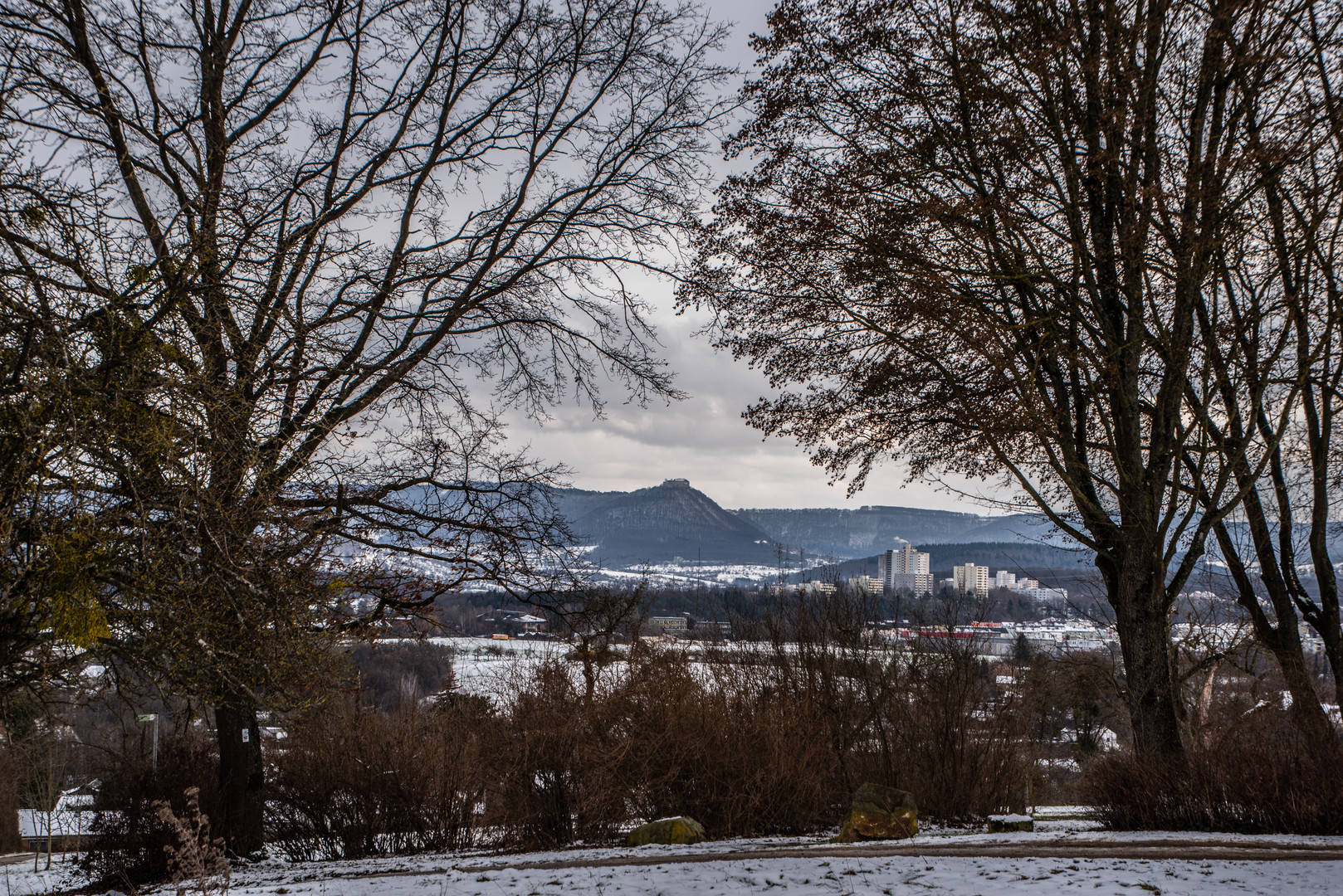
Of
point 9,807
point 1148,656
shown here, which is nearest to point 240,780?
point 1148,656

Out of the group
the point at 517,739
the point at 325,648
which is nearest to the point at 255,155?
the point at 325,648

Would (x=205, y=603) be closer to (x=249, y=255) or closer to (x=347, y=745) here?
(x=249, y=255)

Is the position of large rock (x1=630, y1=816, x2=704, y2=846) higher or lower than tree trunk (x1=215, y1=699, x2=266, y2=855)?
lower

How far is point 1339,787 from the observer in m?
8.80

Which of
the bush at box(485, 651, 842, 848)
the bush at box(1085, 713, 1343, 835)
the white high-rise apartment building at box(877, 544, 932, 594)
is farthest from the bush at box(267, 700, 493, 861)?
the white high-rise apartment building at box(877, 544, 932, 594)

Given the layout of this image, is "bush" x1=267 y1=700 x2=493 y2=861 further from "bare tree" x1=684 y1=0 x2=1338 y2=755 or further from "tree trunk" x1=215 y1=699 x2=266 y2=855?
"bare tree" x1=684 y1=0 x2=1338 y2=755

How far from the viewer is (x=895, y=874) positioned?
6.83 m

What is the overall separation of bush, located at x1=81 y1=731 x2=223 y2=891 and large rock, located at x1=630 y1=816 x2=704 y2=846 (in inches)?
212

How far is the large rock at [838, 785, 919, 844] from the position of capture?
35.4 ft

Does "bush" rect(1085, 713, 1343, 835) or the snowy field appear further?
"bush" rect(1085, 713, 1343, 835)

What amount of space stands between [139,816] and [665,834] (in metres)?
6.75

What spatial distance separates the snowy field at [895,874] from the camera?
20.2ft

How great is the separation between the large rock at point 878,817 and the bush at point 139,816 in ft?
26.2

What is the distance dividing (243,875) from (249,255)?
23.7ft
